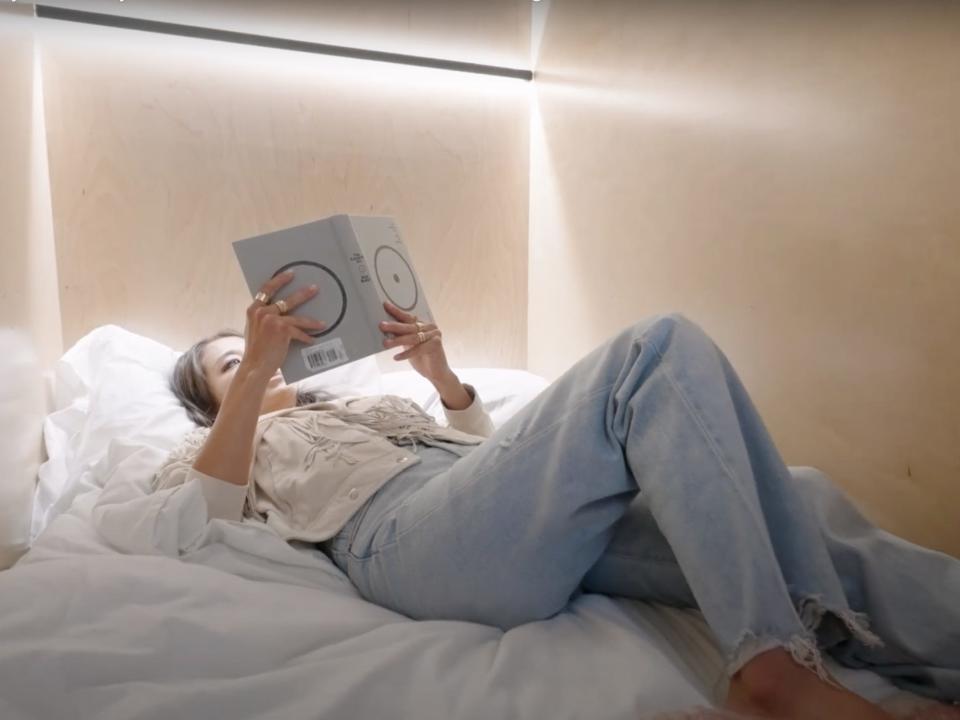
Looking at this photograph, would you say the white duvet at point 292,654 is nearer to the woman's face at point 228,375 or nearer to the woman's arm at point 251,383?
the woman's arm at point 251,383

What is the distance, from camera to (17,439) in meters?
1.01

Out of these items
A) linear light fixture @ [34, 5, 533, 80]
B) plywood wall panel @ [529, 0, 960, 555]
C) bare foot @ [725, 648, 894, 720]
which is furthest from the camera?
linear light fixture @ [34, 5, 533, 80]

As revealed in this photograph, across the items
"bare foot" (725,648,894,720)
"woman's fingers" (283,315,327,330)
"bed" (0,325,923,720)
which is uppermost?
"woman's fingers" (283,315,327,330)

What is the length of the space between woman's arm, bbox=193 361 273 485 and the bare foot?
0.59 metres

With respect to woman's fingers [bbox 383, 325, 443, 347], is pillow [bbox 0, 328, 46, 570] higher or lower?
lower

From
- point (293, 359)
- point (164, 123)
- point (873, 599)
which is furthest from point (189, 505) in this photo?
point (164, 123)

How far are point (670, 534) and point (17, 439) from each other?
2.94 feet

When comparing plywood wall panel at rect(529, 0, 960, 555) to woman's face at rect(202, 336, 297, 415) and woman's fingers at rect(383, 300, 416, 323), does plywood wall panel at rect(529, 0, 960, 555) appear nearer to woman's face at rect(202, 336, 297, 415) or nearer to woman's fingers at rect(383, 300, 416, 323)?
woman's fingers at rect(383, 300, 416, 323)

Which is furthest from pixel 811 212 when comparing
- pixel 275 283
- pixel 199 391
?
pixel 199 391

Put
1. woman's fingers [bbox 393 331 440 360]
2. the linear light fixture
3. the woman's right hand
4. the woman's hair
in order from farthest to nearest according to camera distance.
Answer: the linear light fixture, the woman's hair, woman's fingers [bbox 393 331 440 360], the woman's right hand

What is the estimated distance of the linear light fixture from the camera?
4.44ft

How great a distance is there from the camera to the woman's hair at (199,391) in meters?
1.17

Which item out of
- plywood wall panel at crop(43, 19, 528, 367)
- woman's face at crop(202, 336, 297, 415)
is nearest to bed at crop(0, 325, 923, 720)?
woman's face at crop(202, 336, 297, 415)

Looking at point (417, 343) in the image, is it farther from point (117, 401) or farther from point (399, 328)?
point (117, 401)
